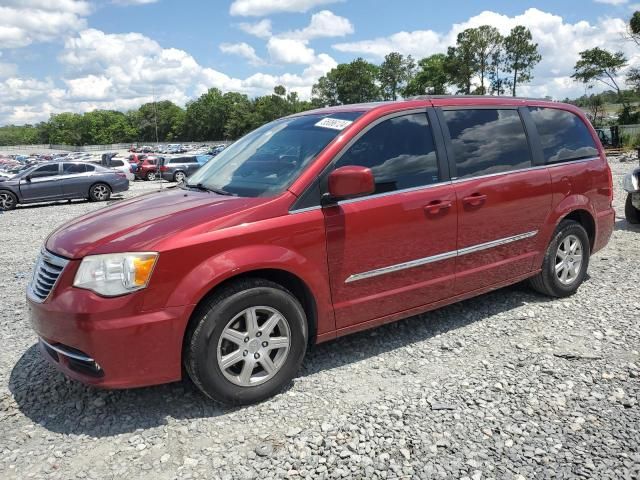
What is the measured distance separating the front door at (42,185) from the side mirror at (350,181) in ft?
53.6

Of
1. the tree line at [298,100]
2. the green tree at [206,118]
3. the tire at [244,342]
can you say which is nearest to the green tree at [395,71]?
the tree line at [298,100]

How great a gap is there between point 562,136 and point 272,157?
2.89 m

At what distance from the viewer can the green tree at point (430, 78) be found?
80.9m

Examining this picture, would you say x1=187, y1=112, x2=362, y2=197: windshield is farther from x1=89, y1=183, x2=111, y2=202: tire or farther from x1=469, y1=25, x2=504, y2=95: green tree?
x1=469, y1=25, x2=504, y2=95: green tree

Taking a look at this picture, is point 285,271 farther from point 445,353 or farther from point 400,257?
point 445,353

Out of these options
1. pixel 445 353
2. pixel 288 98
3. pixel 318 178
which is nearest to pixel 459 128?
pixel 318 178

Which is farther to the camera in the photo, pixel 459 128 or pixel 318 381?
pixel 459 128

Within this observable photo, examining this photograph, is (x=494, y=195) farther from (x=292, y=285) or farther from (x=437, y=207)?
(x=292, y=285)

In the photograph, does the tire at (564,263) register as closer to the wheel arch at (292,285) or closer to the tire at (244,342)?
the wheel arch at (292,285)

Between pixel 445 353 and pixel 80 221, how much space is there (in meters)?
2.79

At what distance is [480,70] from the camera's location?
7469cm

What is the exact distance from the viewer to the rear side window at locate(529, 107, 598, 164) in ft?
15.5

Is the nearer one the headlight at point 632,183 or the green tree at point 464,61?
the headlight at point 632,183

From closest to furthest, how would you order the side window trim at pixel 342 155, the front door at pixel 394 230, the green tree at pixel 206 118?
the side window trim at pixel 342 155 → the front door at pixel 394 230 → the green tree at pixel 206 118
